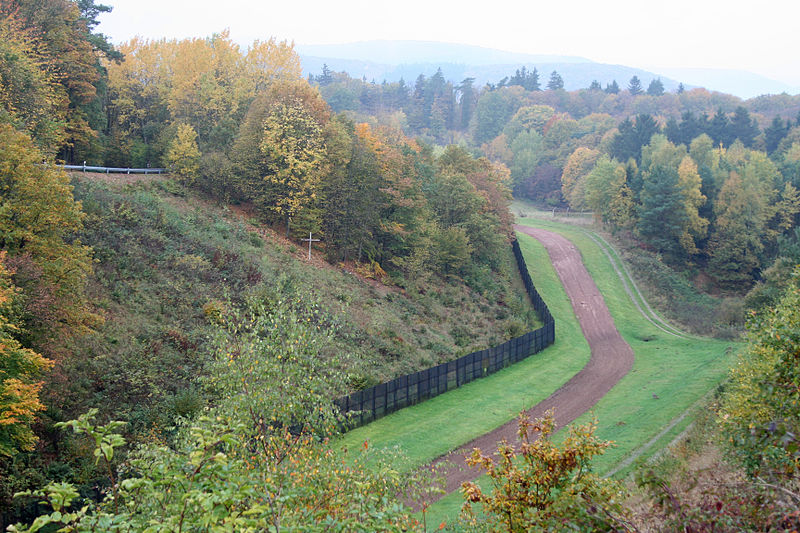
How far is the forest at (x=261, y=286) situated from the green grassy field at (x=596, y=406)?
2.99 m

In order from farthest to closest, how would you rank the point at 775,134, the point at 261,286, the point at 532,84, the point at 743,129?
the point at 532,84
the point at 743,129
the point at 775,134
the point at 261,286

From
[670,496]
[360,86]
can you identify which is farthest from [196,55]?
[360,86]

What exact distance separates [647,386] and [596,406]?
520cm

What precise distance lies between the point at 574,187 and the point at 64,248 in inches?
3414

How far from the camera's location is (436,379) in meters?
31.5

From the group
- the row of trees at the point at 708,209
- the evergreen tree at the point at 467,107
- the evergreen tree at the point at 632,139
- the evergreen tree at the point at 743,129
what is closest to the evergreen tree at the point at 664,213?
the row of trees at the point at 708,209

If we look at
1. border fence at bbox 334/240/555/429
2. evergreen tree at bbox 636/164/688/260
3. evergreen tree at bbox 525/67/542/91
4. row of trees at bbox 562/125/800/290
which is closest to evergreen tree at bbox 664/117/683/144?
row of trees at bbox 562/125/800/290

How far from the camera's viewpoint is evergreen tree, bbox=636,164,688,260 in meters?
67.6

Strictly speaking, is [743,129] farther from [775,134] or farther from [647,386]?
[647,386]

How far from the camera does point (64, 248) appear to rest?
71.9 ft

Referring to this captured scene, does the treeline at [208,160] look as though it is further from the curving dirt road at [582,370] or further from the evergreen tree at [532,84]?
the evergreen tree at [532,84]

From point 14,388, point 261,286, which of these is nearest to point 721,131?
point 261,286

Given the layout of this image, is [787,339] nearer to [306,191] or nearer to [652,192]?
[306,191]

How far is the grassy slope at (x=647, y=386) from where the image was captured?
83.6 feet
